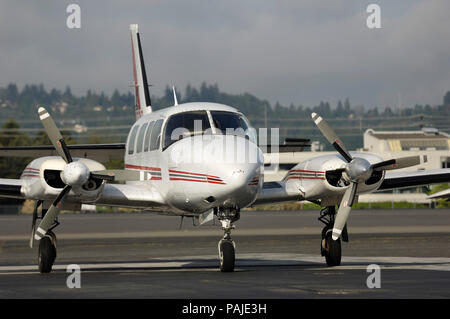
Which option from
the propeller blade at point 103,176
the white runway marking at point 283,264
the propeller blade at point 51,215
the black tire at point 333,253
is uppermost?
the propeller blade at point 103,176

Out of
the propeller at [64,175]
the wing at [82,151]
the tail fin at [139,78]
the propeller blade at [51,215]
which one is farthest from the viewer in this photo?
the tail fin at [139,78]

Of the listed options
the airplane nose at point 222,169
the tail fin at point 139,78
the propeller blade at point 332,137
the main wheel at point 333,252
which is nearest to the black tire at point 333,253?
the main wheel at point 333,252

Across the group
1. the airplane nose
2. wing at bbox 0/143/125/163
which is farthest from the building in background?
the airplane nose

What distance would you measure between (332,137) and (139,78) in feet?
30.5

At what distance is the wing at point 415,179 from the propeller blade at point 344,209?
1.56 metres

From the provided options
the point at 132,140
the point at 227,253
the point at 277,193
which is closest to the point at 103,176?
the point at 227,253

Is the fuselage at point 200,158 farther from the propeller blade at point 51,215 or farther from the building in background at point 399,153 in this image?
the building in background at point 399,153

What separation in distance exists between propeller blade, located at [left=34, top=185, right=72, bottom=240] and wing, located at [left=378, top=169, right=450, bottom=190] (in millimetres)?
8066

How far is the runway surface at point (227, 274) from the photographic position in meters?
12.8

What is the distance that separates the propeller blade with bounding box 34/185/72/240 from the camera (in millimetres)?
18172

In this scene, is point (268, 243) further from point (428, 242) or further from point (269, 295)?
point (269, 295)

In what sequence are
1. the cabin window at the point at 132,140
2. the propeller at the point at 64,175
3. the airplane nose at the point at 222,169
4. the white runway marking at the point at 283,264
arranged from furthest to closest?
the cabin window at the point at 132,140
the white runway marking at the point at 283,264
the propeller at the point at 64,175
the airplane nose at the point at 222,169

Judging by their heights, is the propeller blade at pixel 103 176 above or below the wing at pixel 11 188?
above
